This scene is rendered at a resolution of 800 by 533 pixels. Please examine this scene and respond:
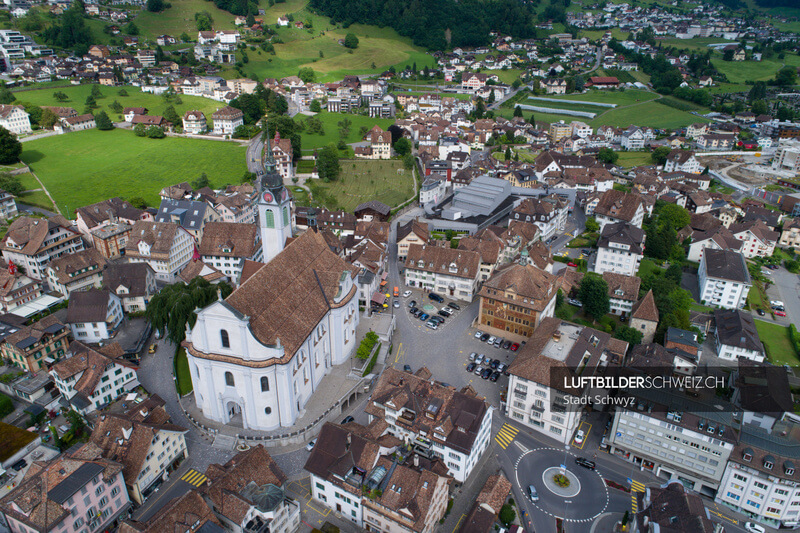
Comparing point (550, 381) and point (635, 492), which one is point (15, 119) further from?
point (635, 492)

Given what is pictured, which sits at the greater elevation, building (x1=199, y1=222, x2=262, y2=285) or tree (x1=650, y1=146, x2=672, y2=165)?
building (x1=199, y1=222, x2=262, y2=285)

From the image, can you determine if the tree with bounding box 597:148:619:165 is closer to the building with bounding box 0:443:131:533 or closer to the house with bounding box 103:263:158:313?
the house with bounding box 103:263:158:313

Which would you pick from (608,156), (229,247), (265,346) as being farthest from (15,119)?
(608,156)

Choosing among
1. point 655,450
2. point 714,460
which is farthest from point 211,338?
point 714,460

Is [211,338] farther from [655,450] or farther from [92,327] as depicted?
[655,450]

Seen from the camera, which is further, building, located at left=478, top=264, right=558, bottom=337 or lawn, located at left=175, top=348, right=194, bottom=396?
building, located at left=478, top=264, right=558, bottom=337

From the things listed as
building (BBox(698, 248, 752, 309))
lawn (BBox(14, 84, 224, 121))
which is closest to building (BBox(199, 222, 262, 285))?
building (BBox(698, 248, 752, 309))
